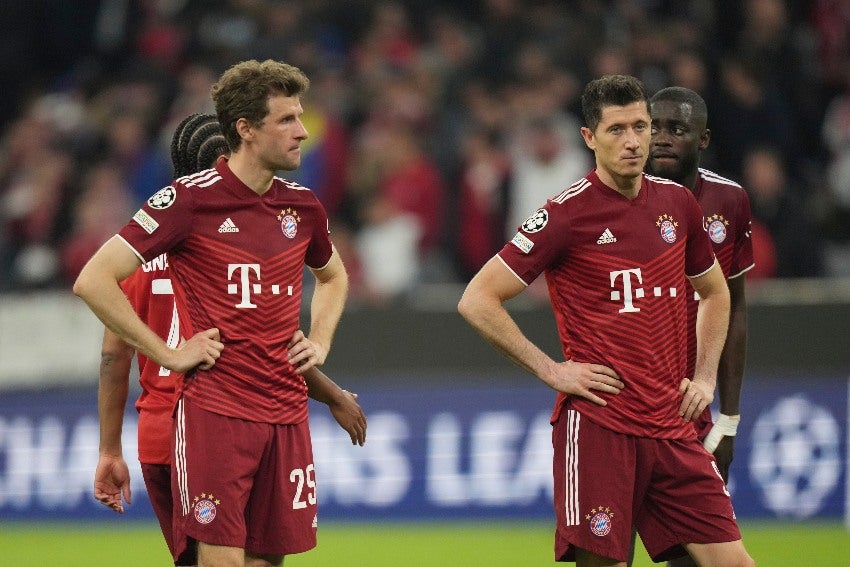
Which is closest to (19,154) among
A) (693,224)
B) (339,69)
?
(339,69)

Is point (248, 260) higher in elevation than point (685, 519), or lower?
higher

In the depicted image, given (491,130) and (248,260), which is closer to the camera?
(248,260)

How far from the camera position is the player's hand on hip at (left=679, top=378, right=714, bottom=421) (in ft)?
20.6

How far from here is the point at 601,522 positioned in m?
6.12

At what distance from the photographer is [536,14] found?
14336mm

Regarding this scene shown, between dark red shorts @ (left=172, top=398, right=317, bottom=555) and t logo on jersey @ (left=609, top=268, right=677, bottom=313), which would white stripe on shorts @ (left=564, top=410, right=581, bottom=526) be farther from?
dark red shorts @ (left=172, top=398, right=317, bottom=555)

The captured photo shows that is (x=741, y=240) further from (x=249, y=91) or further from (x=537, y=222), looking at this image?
(x=249, y=91)

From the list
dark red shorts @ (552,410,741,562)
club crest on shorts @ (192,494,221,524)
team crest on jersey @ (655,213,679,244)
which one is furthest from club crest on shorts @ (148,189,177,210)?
team crest on jersey @ (655,213,679,244)

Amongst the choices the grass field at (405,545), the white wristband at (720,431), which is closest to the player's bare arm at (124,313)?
the white wristband at (720,431)

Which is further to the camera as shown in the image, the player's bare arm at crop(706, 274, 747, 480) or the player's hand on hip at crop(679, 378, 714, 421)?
the player's bare arm at crop(706, 274, 747, 480)

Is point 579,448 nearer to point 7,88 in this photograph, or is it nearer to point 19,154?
point 19,154

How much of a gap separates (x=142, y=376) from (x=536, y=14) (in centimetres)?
860

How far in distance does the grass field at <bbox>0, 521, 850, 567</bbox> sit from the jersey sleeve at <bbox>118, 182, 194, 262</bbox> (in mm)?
4806

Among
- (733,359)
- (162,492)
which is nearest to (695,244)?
(733,359)
